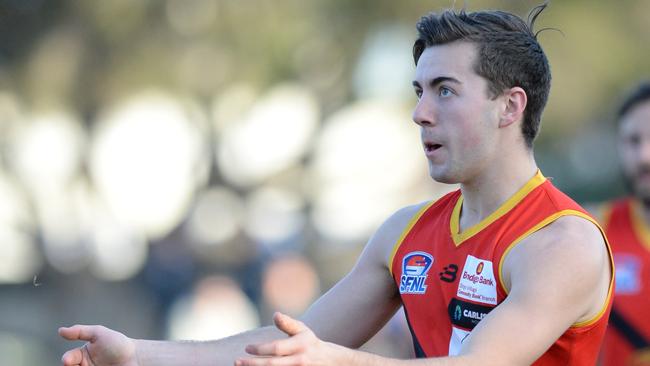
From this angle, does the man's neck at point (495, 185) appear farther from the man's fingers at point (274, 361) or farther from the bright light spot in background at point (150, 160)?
the bright light spot in background at point (150, 160)

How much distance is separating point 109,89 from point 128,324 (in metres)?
4.12

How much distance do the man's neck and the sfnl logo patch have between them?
208mm

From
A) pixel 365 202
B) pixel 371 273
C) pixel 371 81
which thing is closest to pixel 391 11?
pixel 371 81

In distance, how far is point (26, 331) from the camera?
18734mm

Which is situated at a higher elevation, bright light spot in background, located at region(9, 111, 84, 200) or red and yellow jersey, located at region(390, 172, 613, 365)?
bright light spot in background, located at region(9, 111, 84, 200)

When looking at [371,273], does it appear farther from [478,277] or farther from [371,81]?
[371,81]

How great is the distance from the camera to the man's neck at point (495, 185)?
4.84 meters

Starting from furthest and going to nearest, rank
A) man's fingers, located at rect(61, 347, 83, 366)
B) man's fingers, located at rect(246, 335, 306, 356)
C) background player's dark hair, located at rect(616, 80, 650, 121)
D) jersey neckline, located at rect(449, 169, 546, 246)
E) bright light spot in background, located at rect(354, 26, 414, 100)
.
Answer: bright light spot in background, located at rect(354, 26, 414, 100), background player's dark hair, located at rect(616, 80, 650, 121), jersey neckline, located at rect(449, 169, 546, 246), man's fingers, located at rect(61, 347, 83, 366), man's fingers, located at rect(246, 335, 306, 356)

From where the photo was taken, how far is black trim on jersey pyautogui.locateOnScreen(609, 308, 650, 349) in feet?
23.7

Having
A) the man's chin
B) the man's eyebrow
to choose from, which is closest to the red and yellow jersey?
the man's chin

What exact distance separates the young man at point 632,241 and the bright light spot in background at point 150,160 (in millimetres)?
13999

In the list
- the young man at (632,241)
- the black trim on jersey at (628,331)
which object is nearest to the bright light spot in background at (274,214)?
the young man at (632,241)

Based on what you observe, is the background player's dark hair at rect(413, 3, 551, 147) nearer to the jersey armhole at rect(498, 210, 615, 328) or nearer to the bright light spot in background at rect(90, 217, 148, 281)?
the jersey armhole at rect(498, 210, 615, 328)

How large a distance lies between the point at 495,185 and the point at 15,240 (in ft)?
56.7
